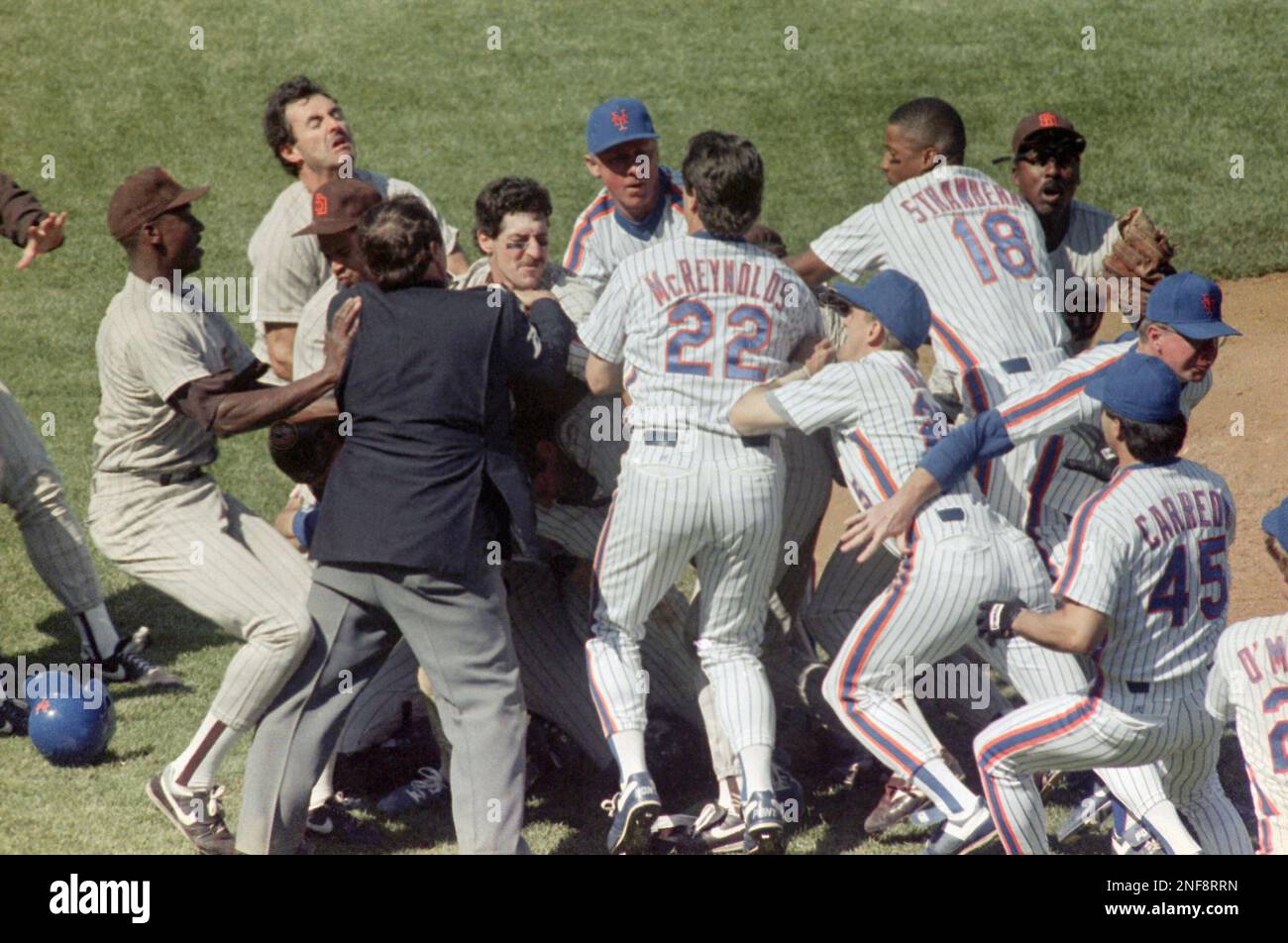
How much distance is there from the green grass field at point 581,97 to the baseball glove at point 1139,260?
5.18 meters

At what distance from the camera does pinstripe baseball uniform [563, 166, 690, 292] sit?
5.88 meters

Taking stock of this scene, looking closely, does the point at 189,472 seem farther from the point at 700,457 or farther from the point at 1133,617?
the point at 1133,617

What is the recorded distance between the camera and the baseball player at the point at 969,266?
5.33 meters

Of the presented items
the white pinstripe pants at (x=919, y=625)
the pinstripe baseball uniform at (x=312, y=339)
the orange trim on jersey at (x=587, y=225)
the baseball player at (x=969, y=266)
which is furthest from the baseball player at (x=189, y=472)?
the baseball player at (x=969, y=266)

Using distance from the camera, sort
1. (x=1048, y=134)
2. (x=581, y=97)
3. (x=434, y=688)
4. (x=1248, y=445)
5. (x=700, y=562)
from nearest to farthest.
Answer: (x=434, y=688), (x=700, y=562), (x=1048, y=134), (x=1248, y=445), (x=581, y=97)

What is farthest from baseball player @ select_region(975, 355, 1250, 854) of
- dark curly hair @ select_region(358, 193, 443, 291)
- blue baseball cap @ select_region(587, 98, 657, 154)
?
blue baseball cap @ select_region(587, 98, 657, 154)

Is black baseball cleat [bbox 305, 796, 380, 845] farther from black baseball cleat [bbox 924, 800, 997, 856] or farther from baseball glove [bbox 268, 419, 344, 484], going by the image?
black baseball cleat [bbox 924, 800, 997, 856]

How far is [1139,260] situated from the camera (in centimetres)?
557

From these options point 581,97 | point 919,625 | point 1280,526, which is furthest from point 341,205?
point 581,97

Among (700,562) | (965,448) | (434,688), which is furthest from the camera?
(700,562)

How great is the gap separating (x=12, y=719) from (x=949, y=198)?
3677 mm

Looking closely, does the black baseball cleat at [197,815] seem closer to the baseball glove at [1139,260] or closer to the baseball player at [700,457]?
the baseball player at [700,457]

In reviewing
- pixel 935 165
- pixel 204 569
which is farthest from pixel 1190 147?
pixel 204 569

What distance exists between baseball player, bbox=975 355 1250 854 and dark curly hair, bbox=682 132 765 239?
115cm
